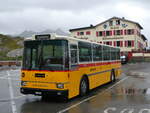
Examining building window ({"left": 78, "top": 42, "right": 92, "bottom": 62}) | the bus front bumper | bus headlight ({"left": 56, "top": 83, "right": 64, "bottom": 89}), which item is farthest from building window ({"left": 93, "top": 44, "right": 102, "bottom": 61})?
the bus front bumper

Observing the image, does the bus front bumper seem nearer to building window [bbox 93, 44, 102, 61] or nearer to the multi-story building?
building window [bbox 93, 44, 102, 61]

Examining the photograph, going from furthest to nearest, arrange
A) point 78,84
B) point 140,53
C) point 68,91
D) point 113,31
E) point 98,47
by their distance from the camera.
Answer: point 113,31 → point 140,53 → point 98,47 → point 78,84 → point 68,91

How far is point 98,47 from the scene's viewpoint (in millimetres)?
14031

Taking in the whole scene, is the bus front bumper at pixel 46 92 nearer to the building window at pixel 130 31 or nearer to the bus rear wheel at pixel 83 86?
the bus rear wheel at pixel 83 86

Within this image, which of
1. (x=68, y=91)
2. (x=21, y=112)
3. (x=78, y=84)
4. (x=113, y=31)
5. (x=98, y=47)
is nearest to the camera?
(x=21, y=112)

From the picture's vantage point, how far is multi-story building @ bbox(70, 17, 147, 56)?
64375mm

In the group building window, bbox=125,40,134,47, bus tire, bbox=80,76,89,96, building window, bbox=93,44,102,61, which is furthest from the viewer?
building window, bbox=125,40,134,47

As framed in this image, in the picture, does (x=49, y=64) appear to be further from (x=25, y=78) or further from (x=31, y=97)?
(x=31, y=97)

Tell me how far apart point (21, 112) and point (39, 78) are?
1958 millimetres

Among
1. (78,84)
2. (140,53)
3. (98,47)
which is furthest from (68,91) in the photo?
(140,53)

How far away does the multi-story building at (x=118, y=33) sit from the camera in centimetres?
6438

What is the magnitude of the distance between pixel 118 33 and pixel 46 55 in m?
57.7

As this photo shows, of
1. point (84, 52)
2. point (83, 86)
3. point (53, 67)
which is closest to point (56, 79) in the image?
point (53, 67)

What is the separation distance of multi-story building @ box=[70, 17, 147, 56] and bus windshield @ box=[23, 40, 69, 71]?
55587mm
